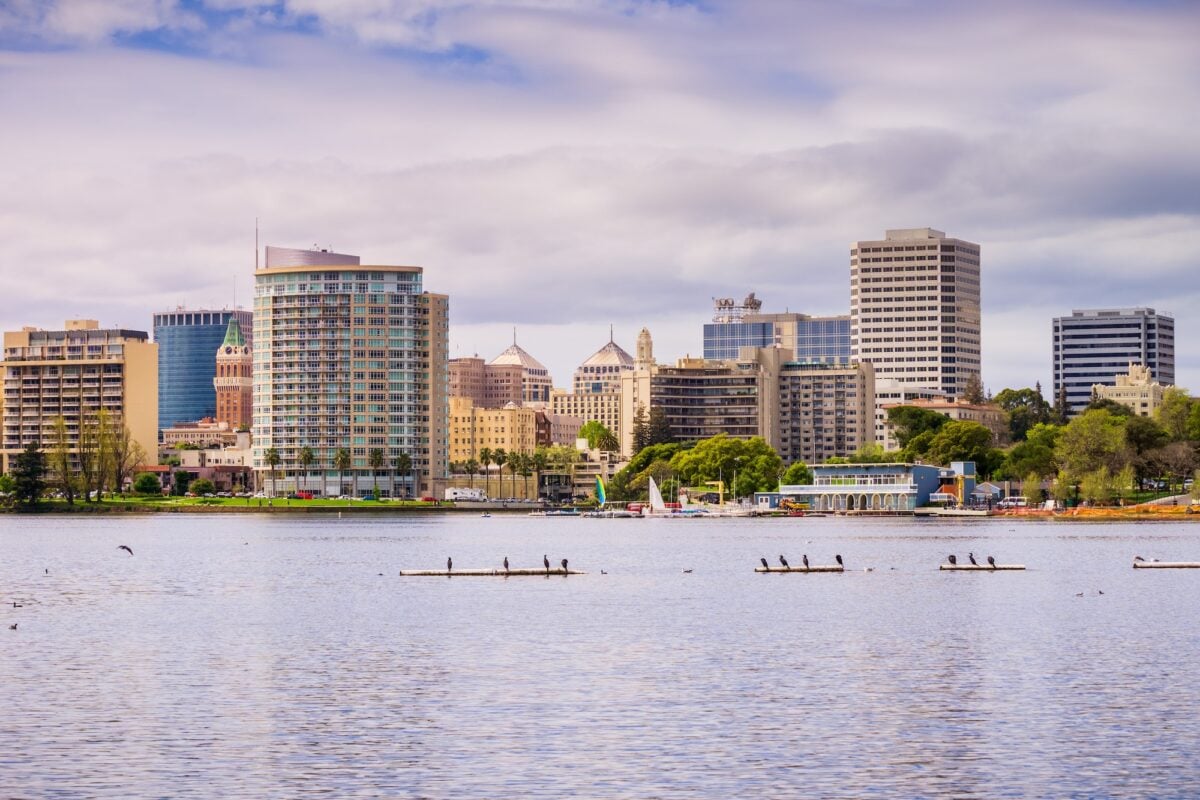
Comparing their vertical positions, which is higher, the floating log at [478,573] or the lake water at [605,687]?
the floating log at [478,573]

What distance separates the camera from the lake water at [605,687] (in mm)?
44469

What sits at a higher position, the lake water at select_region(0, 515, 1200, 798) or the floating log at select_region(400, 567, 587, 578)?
the floating log at select_region(400, 567, 587, 578)

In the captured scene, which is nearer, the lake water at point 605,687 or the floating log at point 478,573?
the lake water at point 605,687

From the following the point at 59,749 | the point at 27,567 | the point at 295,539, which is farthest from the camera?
the point at 295,539

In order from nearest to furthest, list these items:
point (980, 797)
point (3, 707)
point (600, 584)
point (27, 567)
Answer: point (980, 797) → point (3, 707) → point (600, 584) → point (27, 567)

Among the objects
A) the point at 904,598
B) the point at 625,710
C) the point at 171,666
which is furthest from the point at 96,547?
the point at 625,710

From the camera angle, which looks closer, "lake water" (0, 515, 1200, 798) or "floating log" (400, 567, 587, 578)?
"lake water" (0, 515, 1200, 798)

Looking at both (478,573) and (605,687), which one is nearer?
(605,687)

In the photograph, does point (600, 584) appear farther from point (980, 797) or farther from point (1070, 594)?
point (980, 797)

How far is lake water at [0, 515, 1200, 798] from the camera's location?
44.5 metres

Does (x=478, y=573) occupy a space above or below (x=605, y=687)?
above

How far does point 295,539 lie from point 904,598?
10979 centimetres

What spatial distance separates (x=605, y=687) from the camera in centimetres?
5919

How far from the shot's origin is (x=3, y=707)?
5544 cm
